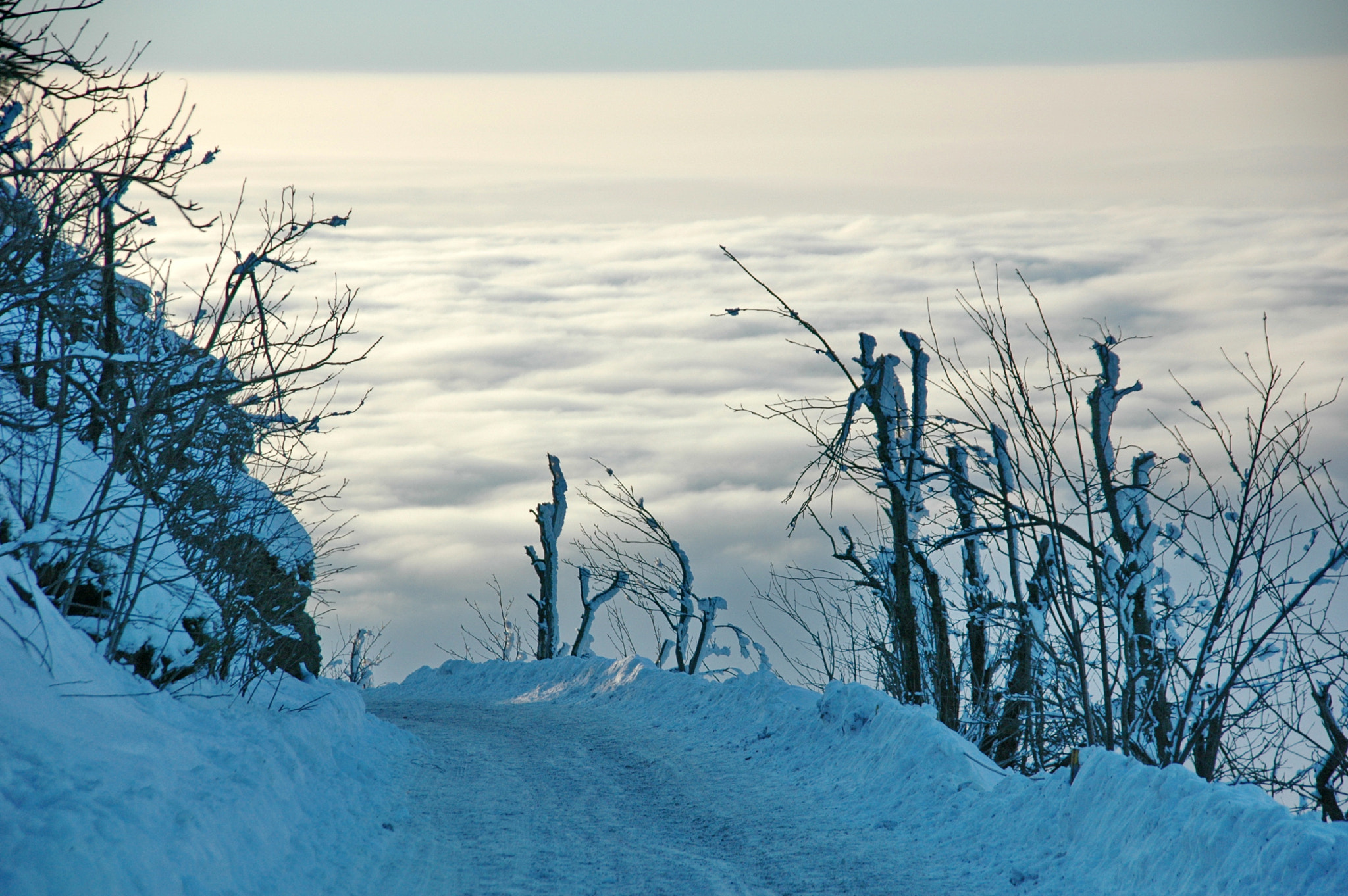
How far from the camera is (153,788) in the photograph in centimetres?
675

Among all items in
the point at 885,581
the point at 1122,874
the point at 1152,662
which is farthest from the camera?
the point at 885,581

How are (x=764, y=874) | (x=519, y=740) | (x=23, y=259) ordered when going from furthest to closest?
(x=519, y=740) < (x=23, y=259) < (x=764, y=874)

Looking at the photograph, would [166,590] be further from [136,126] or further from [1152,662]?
[1152,662]

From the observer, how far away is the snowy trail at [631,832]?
7.88 m

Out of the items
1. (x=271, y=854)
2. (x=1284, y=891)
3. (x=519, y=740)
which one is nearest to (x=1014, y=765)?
(x=519, y=740)

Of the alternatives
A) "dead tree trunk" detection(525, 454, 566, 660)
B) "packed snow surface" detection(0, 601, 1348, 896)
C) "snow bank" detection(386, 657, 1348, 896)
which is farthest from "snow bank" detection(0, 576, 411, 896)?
"dead tree trunk" detection(525, 454, 566, 660)

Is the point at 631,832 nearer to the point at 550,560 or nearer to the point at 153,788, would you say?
the point at 153,788

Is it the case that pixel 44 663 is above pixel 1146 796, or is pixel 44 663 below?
above

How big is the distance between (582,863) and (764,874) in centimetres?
150

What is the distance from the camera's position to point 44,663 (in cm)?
784

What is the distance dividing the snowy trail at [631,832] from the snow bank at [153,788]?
0.67 meters

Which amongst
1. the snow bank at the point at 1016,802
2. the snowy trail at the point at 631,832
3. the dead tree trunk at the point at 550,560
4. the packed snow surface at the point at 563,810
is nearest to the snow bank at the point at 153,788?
the packed snow surface at the point at 563,810

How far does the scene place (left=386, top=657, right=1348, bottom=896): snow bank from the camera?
6410mm

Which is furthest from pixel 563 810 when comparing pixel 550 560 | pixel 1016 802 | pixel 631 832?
Answer: pixel 550 560
